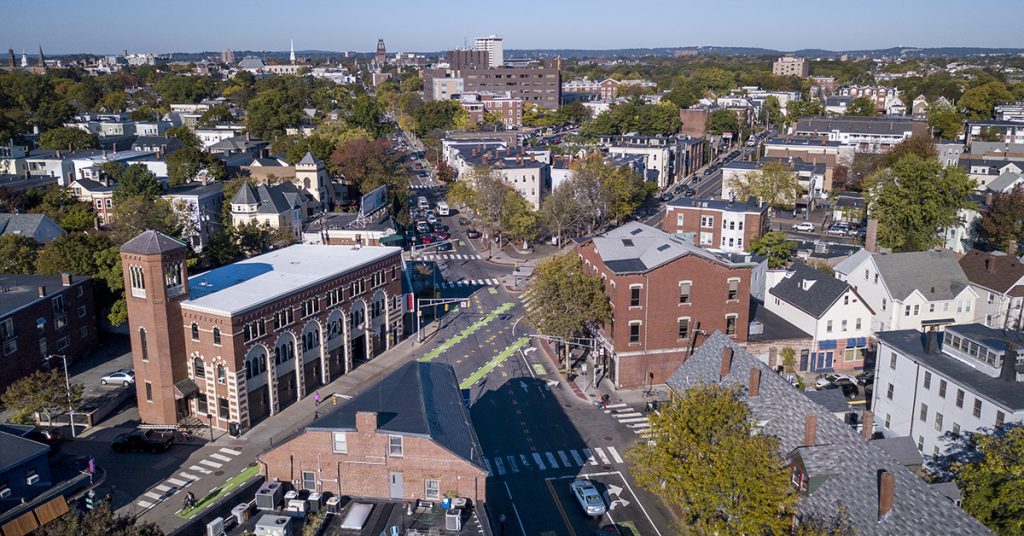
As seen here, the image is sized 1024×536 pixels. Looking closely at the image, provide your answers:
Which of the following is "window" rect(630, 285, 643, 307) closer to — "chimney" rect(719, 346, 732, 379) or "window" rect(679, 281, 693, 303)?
"window" rect(679, 281, 693, 303)

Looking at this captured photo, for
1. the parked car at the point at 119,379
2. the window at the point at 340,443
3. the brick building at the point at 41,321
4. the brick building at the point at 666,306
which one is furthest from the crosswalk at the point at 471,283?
the window at the point at 340,443

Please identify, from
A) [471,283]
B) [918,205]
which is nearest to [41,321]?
[471,283]

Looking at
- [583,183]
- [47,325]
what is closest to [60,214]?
[47,325]

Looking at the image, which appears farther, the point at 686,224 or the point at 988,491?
the point at 686,224

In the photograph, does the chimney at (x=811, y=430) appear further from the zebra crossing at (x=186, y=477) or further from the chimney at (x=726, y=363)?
the zebra crossing at (x=186, y=477)

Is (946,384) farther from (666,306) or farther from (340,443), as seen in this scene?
(340,443)

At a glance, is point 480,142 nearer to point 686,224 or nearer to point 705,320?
point 686,224

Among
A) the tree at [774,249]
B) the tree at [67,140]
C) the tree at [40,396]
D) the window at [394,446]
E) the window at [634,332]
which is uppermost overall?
the tree at [67,140]
